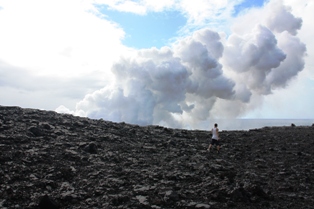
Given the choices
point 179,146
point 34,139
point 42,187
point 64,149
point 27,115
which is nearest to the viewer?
point 42,187

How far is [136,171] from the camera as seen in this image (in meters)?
16.9

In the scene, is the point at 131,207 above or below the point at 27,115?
below

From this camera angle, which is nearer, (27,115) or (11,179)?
(11,179)

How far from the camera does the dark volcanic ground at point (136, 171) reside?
12.4 meters

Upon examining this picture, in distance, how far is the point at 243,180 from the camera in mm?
15242

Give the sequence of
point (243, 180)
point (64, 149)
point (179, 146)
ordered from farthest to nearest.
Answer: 1. point (179, 146)
2. point (64, 149)
3. point (243, 180)

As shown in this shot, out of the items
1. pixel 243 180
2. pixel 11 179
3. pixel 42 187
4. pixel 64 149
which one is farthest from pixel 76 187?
pixel 243 180

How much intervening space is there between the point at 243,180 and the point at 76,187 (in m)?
8.48

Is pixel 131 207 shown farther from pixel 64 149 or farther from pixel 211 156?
pixel 211 156

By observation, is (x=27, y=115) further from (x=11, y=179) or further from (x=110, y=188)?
(x=110, y=188)

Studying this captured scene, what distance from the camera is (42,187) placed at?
1368cm

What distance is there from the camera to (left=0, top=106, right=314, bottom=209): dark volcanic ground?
40.8ft

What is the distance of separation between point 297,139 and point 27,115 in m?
27.8

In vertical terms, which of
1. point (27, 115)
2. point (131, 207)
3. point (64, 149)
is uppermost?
point (27, 115)
